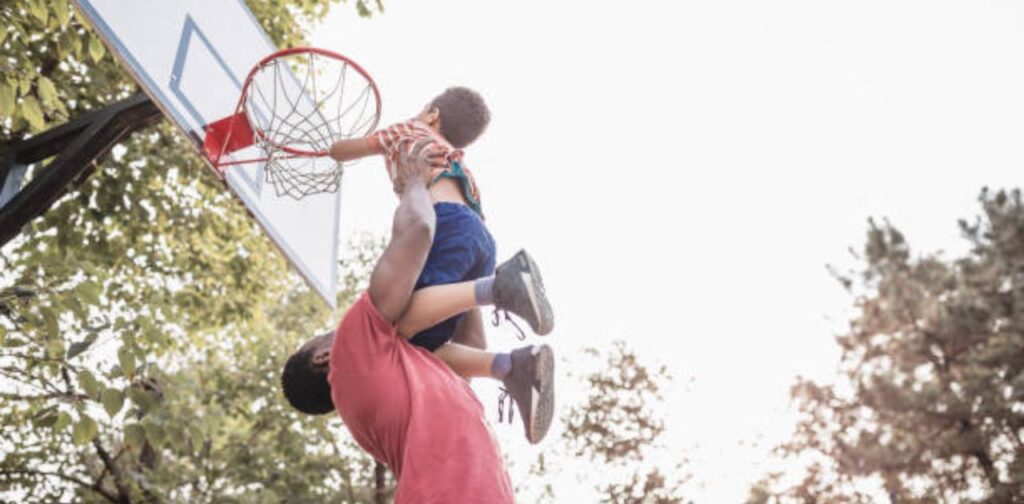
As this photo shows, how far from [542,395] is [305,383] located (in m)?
0.97

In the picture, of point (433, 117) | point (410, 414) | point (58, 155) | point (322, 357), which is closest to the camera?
point (410, 414)

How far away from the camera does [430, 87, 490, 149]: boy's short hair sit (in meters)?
4.09

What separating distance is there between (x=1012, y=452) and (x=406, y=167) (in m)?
19.7

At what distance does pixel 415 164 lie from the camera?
318cm

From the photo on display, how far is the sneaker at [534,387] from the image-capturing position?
319 centimetres

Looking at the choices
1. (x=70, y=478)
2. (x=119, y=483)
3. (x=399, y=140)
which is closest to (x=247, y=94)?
(x=399, y=140)

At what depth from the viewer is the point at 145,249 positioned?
349 inches

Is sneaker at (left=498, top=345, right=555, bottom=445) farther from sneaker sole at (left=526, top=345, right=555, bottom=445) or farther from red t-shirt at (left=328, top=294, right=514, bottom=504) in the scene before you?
red t-shirt at (left=328, top=294, right=514, bottom=504)

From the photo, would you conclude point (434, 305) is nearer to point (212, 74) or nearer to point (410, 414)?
point (410, 414)

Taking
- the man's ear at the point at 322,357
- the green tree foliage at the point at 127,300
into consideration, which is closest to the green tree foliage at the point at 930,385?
the green tree foliage at the point at 127,300

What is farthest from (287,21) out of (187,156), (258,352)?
(258,352)

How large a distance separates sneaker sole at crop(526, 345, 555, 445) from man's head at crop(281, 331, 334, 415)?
0.84 metres

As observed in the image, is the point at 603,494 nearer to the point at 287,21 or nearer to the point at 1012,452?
the point at 1012,452

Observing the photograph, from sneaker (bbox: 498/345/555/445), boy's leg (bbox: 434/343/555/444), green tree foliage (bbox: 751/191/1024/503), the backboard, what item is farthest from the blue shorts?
green tree foliage (bbox: 751/191/1024/503)
